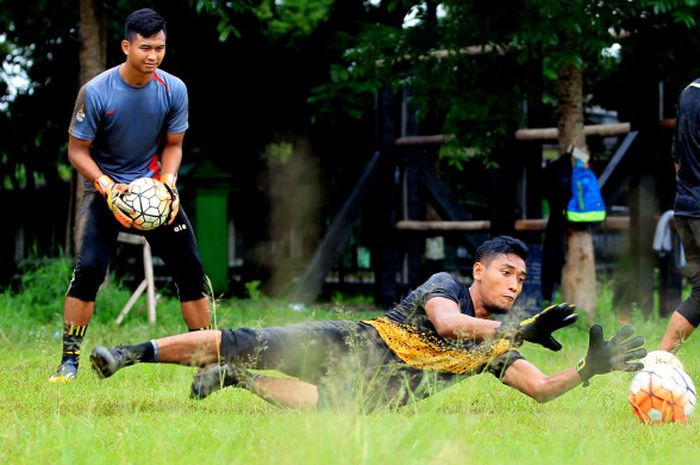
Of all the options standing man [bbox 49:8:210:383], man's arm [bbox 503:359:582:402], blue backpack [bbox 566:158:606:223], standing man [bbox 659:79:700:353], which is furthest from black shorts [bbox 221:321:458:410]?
blue backpack [bbox 566:158:606:223]

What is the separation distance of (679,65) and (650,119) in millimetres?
608

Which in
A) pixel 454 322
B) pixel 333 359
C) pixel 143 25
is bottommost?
pixel 333 359

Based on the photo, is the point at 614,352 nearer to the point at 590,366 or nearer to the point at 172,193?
the point at 590,366

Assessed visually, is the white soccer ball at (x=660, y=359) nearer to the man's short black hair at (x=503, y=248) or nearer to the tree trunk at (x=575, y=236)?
the man's short black hair at (x=503, y=248)

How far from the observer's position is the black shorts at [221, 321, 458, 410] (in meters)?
5.13

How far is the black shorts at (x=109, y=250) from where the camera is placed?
6.43m

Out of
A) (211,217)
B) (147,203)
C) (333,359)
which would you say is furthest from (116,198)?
(211,217)

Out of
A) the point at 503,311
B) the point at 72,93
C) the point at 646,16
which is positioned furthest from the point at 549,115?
the point at 503,311

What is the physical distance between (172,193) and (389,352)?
5.76 feet

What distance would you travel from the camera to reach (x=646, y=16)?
10.4m

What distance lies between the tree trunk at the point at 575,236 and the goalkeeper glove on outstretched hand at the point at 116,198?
516cm

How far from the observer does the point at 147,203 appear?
6180 millimetres

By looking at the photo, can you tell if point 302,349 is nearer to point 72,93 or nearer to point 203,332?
point 203,332

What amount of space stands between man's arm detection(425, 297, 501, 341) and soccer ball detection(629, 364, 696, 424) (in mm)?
853
